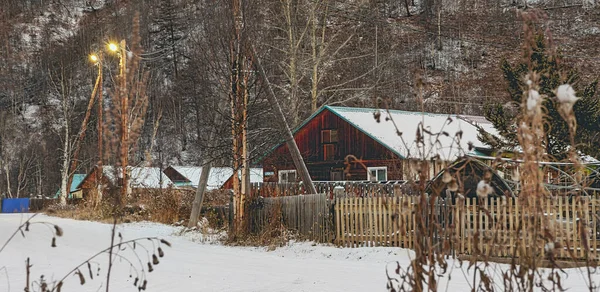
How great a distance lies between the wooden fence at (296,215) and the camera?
14.8 meters

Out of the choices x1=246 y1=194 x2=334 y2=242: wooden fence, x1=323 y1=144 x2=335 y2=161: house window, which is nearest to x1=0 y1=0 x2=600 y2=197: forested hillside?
x1=323 y1=144 x2=335 y2=161: house window

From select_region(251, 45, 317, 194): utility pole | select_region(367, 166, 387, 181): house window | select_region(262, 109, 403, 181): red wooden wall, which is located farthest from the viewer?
select_region(262, 109, 403, 181): red wooden wall

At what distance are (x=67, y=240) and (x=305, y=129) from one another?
871 inches

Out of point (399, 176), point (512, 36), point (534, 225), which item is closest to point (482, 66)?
point (512, 36)

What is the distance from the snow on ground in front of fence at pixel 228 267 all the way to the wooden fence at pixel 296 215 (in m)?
0.43

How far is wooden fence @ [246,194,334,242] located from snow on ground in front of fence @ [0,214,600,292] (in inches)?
16.9

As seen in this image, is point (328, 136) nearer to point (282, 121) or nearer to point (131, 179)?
point (131, 179)

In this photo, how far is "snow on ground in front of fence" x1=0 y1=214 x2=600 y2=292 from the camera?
8.79 m

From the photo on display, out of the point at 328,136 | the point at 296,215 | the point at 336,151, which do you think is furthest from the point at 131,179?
the point at 328,136

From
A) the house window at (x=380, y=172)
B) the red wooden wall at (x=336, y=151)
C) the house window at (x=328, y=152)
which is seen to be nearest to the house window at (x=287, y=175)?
the red wooden wall at (x=336, y=151)

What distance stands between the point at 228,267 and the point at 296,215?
480 centimetres

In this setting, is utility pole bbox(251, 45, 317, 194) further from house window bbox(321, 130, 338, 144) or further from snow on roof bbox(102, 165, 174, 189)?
house window bbox(321, 130, 338, 144)

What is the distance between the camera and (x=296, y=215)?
15719mm

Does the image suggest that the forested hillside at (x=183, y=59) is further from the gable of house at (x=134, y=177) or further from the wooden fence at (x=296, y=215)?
the wooden fence at (x=296, y=215)
